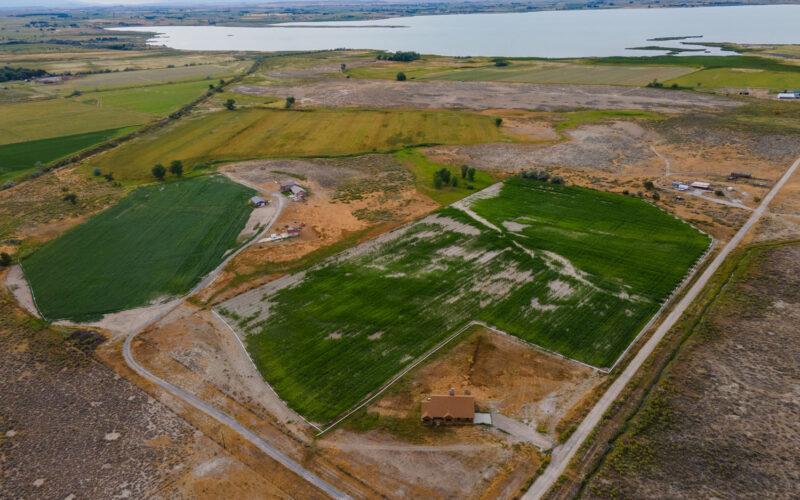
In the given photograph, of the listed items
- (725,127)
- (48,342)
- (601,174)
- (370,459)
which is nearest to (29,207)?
(48,342)

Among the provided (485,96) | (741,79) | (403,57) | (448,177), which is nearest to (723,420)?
(448,177)

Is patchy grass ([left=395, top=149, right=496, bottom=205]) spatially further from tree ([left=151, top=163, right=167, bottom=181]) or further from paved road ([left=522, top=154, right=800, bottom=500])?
tree ([left=151, top=163, right=167, bottom=181])

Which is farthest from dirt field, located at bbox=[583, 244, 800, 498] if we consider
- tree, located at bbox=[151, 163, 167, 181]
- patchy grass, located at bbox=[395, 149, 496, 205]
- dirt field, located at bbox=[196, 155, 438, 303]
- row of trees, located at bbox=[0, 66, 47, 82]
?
A: row of trees, located at bbox=[0, 66, 47, 82]

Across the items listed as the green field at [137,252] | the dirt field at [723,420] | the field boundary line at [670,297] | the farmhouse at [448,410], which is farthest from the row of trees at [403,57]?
the farmhouse at [448,410]

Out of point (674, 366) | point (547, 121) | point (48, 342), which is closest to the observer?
point (674, 366)

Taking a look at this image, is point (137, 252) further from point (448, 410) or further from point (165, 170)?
point (448, 410)

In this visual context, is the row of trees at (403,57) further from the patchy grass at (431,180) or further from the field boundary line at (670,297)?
the field boundary line at (670,297)

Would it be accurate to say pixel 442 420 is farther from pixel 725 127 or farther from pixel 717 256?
pixel 725 127
